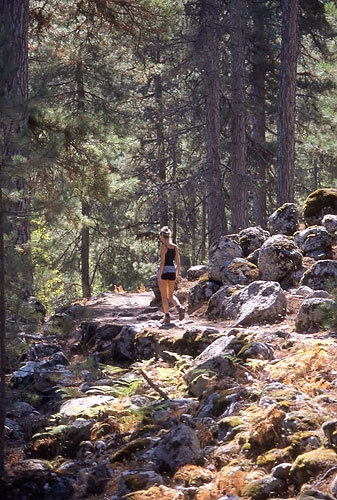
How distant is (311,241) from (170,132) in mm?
11464

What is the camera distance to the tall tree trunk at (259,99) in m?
21.4

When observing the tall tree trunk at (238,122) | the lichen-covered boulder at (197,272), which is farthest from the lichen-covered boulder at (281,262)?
the tall tree trunk at (238,122)

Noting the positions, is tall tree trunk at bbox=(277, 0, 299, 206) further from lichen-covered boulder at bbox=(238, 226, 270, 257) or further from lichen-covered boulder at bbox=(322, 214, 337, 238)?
lichen-covered boulder at bbox=(322, 214, 337, 238)

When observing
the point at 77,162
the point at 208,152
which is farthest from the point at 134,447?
the point at 208,152

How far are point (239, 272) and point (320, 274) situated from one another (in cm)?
163

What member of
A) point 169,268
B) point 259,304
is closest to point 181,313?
point 169,268

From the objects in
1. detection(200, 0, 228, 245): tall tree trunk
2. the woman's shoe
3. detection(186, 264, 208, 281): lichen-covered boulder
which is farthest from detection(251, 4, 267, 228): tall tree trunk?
the woman's shoe

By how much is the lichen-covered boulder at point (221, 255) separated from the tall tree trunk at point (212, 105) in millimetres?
5620

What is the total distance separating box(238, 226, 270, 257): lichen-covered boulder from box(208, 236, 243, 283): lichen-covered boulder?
319 mm

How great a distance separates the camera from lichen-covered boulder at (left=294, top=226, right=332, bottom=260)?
11.6 meters

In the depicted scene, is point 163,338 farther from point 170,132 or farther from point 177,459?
point 170,132

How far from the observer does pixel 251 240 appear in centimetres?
1262

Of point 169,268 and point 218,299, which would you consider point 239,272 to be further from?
point 169,268

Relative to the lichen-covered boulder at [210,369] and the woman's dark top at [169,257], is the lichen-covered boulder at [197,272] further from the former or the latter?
the lichen-covered boulder at [210,369]
